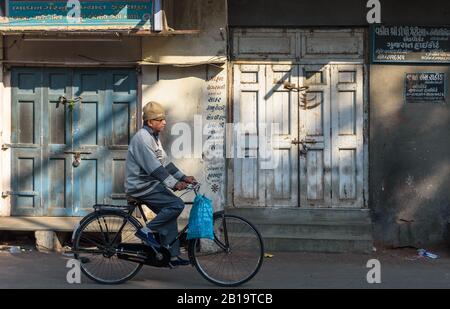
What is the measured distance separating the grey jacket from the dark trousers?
0.24 feet

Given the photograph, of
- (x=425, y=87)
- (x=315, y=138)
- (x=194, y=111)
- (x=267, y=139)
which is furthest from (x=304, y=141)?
(x=425, y=87)

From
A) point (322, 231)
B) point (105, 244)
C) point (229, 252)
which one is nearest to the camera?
point (229, 252)

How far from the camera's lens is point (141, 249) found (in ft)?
21.4

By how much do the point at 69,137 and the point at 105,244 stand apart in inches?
113

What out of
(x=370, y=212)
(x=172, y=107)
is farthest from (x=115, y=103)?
(x=370, y=212)

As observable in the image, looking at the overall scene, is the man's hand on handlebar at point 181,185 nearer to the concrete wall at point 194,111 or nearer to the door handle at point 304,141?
Answer: the concrete wall at point 194,111

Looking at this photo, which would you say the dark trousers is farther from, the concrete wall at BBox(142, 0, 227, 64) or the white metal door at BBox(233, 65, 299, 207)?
the concrete wall at BBox(142, 0, 227, 64)

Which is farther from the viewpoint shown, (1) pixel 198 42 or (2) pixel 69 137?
(2) pixel 69 137

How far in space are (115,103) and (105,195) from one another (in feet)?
4.28

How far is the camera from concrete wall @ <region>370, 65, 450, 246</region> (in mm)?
8875

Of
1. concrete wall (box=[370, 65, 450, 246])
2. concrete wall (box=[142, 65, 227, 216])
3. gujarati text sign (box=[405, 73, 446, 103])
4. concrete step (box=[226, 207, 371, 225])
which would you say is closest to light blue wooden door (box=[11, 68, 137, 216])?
concrete wall (box=[142, 65, 227, 216])

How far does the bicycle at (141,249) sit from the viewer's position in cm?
646

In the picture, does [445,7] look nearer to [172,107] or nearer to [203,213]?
[172,107]

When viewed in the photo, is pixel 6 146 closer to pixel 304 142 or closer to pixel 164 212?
pixel 164 212
